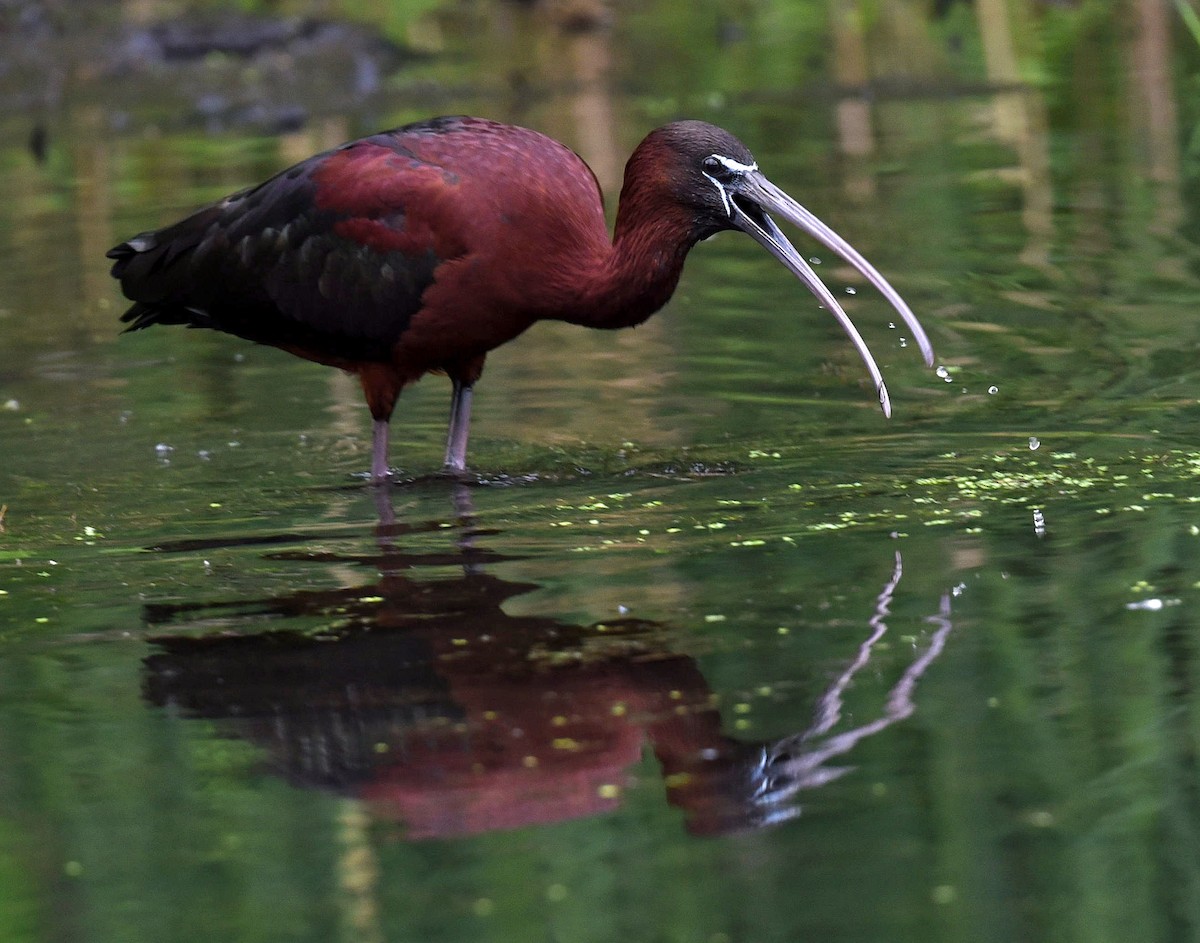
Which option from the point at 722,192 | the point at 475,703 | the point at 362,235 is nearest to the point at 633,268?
the point at 722,192

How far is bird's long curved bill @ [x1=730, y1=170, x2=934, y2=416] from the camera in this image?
20.4 feet

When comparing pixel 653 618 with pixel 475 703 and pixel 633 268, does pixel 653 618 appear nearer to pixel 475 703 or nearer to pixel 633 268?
pixel 475 703

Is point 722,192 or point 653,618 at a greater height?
point 722,192

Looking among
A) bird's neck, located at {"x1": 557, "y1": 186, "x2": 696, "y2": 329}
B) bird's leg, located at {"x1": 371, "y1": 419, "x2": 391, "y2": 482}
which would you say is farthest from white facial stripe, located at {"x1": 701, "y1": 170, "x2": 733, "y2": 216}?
bird's leg, located at {"x1": 371, "y1": 419, "x2": 391, "y2": 482}

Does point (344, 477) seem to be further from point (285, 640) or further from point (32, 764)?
point (32, 764)

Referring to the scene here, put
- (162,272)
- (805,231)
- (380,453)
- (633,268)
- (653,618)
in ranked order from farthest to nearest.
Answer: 1. (162,272)
2. (380,453)
3. (633,268)
4. (805,231)
5. (653,618)

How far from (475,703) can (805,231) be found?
7.16 ft

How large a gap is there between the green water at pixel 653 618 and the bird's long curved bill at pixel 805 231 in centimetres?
45

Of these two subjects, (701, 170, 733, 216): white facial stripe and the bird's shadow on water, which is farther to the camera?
(701, 170, 733, 216): white facial stripe

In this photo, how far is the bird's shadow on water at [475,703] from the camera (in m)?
4.19

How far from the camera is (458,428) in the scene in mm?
7238

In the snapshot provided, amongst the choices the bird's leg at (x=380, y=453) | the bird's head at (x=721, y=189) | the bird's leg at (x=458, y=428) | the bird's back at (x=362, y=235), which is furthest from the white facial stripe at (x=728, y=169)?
the bird's leg at (x=380, y=453)

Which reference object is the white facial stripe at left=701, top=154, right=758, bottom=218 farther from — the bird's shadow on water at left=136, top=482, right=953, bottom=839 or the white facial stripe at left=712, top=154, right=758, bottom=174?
the bird's shadow on water at left=136, top=482, right=953, bottom=839

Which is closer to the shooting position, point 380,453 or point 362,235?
point 362,235
